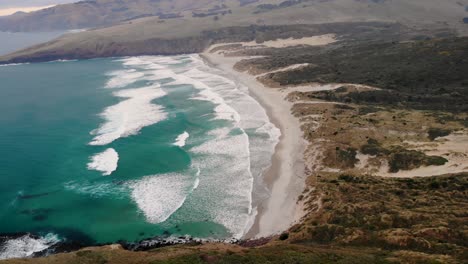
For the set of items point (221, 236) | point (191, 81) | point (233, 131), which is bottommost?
point (221, 236)

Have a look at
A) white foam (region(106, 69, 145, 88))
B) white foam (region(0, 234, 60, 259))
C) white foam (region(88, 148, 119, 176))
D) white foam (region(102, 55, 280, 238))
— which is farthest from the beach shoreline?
white foam (region(106, 69, 145, 88))

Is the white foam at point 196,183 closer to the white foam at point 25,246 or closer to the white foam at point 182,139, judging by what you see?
the white foam at point 182,139

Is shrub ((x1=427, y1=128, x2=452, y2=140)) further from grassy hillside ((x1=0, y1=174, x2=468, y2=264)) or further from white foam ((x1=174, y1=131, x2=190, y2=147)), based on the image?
white foam ((x1=174, y1=131, x2=190, y2=147))

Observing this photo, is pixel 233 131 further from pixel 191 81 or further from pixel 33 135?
pixel 191 81

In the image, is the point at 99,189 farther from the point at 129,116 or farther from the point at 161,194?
the point at 129,116

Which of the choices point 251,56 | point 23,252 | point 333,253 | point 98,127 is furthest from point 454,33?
point 23,252

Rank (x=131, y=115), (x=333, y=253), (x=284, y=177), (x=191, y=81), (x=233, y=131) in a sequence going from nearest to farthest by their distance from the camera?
(x=333, y=253), (x=284, y=177), (x=233, y=131), (x=131, y=115), (x=191, y=81)
